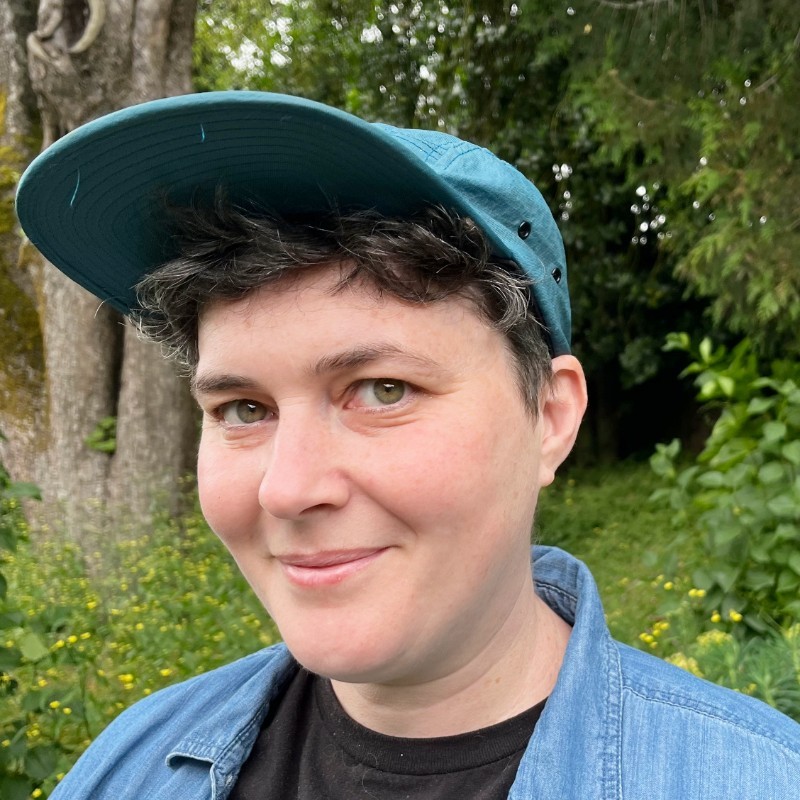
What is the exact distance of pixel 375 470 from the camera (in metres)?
1.23

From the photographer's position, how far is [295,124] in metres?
1.19

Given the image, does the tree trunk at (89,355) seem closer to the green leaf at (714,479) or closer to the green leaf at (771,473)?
the green leaf at (714,479)

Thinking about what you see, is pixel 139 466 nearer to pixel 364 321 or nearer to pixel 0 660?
pixel 0 660

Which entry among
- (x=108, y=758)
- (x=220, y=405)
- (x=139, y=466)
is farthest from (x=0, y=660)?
(x=139, y=466)

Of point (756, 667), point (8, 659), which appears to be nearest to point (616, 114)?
point (756, 667)

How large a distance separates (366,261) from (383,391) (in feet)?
0.60

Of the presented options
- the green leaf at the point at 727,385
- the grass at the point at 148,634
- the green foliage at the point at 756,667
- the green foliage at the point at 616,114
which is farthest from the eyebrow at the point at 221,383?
the green foliage at the point at 616,114

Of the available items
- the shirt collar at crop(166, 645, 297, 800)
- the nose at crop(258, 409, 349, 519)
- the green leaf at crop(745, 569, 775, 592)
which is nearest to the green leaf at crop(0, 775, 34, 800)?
the shirt collar at crop(166, 645, 297, 800)

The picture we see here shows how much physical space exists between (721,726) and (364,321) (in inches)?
29.9

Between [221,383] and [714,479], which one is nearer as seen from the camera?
[221,383]

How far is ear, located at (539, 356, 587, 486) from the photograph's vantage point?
1.49 m

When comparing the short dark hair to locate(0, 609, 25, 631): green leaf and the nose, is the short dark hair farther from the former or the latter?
locate(0, 609, 25, 631): green leaf

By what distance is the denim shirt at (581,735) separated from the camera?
1241 mm

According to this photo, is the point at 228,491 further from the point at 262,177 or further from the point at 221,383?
the point at 262,177
